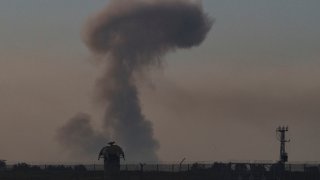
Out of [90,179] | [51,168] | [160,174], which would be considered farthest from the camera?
[51,168]

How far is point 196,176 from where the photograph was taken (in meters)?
86.4

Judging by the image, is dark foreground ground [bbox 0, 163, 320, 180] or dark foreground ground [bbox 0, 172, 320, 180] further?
dark foreground ground [bbox 0, 163, 320, 180]

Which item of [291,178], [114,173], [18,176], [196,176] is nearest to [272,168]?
[291,178]

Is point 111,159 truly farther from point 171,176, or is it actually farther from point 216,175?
point 216,175

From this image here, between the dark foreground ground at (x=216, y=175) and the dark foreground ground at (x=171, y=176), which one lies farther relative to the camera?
the dark foreground ground at (x=216, y=175)

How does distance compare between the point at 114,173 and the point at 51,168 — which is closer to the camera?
the point at 114,173

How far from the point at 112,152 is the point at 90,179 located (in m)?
4.32

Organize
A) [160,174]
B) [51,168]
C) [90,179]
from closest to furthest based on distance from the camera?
1. [90,179]
2. [160,174]
3. [51,168]

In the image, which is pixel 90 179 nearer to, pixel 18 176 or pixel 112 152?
pixel 112 152

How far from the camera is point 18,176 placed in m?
89.8

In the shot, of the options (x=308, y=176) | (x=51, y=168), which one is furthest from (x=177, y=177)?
(x=51, y=168)

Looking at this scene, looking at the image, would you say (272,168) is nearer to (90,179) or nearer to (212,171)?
(212,171)

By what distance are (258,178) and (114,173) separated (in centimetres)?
1704

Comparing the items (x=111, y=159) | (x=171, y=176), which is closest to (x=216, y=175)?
(x=171, y=176)
